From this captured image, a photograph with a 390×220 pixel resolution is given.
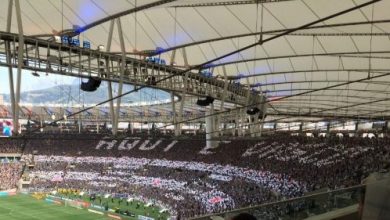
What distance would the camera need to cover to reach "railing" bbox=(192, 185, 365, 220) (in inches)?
206

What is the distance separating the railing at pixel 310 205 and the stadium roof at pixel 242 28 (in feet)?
27.7

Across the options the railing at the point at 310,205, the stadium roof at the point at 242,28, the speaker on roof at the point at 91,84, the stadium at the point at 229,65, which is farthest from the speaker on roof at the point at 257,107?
the railing at the point at 310,205

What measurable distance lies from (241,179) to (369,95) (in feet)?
54.8

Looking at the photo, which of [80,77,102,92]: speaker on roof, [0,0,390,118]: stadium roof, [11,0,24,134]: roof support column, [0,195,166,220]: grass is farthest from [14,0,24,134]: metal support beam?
[0,195,166,220]: grass

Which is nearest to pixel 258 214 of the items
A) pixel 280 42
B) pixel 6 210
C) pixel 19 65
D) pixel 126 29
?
pixel 19 65

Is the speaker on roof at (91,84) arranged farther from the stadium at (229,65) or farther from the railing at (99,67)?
the railing at (99,67)

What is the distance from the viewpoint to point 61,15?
21734 millimetres

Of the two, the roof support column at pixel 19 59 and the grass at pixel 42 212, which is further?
the grass at pixel 42 212

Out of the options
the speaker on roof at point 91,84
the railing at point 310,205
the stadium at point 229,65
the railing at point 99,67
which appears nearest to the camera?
the railing at point 310,205

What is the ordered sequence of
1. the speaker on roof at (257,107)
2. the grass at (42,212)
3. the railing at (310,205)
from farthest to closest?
1. the grass at (42,212)
2. the speaker on roof at (257,107)
3. the railing at (310,205)

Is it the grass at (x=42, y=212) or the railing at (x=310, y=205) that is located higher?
the railing at (x=310, y=205)

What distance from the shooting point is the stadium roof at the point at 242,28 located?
63.8 feet

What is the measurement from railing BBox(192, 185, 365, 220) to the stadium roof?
27.7 ft

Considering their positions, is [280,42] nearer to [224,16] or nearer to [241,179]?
[224,16]
